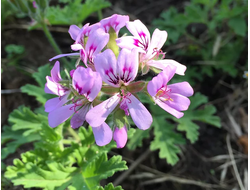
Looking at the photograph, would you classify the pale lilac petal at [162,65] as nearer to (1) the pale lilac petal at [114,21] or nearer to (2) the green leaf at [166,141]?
(1) the pale lilac petal at [114,21]

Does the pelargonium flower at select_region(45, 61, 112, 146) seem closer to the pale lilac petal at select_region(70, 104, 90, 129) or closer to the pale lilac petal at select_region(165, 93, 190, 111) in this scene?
the pale lilac petal at select_region(70, 104, 90, 129)

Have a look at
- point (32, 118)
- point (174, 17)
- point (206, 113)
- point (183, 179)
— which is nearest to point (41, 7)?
point (32, 118)

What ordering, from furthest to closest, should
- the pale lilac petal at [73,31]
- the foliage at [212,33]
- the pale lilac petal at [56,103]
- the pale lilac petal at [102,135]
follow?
the foliage at [212,33] < the pale lilac petal at [73,31] < the pale lilac petal at [56,103] < the pale lilac petal at [102,135]

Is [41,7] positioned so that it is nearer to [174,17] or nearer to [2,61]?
[2,61]

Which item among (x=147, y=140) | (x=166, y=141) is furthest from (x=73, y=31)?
(x=147, y=140)

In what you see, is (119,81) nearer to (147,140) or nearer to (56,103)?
(56,103)

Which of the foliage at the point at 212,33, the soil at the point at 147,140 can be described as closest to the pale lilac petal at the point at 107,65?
the soil at the point at 147,140

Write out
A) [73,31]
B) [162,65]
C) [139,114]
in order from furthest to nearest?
[73,31] → [162,65] → [139,114]

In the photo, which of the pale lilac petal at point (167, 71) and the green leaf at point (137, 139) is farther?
the green leaf at point (137, 139)
